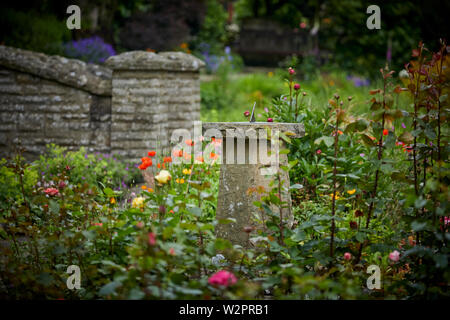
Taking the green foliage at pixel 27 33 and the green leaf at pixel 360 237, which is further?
the green foliage at pixel 27 33

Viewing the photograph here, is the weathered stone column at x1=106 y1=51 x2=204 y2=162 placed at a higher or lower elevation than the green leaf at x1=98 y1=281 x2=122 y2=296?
higher

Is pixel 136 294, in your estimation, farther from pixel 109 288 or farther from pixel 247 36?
pixel 247 36

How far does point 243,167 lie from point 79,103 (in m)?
3.07

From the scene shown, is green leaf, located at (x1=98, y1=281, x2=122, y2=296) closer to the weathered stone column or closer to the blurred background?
the weathered stone column

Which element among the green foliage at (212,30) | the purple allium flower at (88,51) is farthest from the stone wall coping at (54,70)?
the green foliage at (212,30)

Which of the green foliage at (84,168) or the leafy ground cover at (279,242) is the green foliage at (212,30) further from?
the leafy ground cover at (279,242)

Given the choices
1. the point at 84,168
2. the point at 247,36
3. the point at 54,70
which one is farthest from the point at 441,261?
the point at 247,36

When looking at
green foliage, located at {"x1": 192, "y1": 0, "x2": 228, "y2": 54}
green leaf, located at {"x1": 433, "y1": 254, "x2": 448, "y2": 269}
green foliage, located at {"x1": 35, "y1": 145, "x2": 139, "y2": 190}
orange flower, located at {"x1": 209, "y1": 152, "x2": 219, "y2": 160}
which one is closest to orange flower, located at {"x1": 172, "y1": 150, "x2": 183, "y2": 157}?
orange flower, located at {"x1": 209, "y1": 152, "x2": 219, "y2": 160}

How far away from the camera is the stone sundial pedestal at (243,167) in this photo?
2648 mm

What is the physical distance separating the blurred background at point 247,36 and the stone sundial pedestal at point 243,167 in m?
3.50

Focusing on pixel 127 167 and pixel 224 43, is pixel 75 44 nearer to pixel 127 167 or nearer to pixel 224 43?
pixel 127 167

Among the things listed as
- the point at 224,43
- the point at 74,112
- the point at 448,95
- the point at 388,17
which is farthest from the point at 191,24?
the point at 448,95

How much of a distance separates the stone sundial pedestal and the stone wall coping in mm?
2803

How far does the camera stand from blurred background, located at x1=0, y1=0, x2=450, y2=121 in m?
7.18
